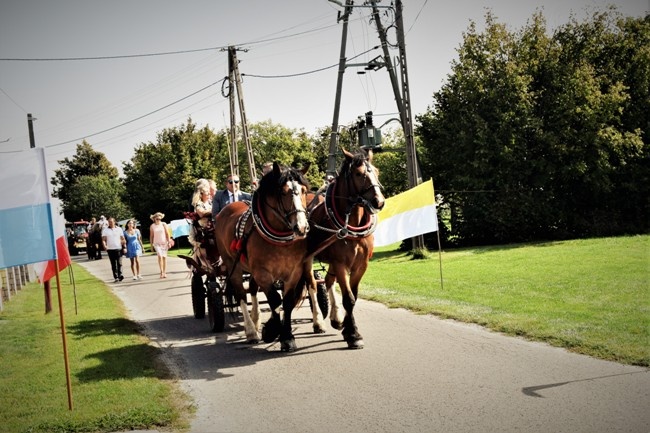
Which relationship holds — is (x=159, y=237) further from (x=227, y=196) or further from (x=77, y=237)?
(x=77, y=237)

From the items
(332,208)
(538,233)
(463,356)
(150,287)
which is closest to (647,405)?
(463,356)

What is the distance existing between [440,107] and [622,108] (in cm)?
742

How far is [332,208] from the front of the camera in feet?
23.6

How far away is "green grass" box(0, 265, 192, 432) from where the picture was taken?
194 inches

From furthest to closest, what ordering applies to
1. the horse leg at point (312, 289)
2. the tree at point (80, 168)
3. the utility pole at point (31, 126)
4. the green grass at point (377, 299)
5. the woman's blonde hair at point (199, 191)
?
the tree at point (80, 168) < the utility pole at point (31, 126) < the woman's blonde hair at point (199, 191) < the horse leg at point (312, 289) < the green grass at point (377, 299)

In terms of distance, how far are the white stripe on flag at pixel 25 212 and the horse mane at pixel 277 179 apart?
256cm

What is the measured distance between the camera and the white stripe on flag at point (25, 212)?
5305 millimetres

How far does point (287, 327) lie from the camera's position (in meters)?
7.09

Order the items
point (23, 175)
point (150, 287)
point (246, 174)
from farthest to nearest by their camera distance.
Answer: point (246, 174) < point (150, 287) < point (23, 175)

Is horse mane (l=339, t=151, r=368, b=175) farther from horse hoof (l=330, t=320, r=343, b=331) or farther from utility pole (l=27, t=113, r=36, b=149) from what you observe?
utility pole (l=27, t=113, r=36, b=149)

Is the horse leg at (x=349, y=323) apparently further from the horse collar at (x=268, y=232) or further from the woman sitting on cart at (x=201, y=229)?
the woman sitting on cart at (x=201, y=229)

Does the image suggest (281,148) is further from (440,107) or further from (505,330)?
(505,330)

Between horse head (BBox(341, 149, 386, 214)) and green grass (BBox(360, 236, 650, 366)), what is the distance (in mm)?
2629

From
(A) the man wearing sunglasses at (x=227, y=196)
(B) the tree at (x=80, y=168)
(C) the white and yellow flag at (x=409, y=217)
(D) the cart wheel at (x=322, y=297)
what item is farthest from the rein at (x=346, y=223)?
(B) the tree at (x=80, y=168)
